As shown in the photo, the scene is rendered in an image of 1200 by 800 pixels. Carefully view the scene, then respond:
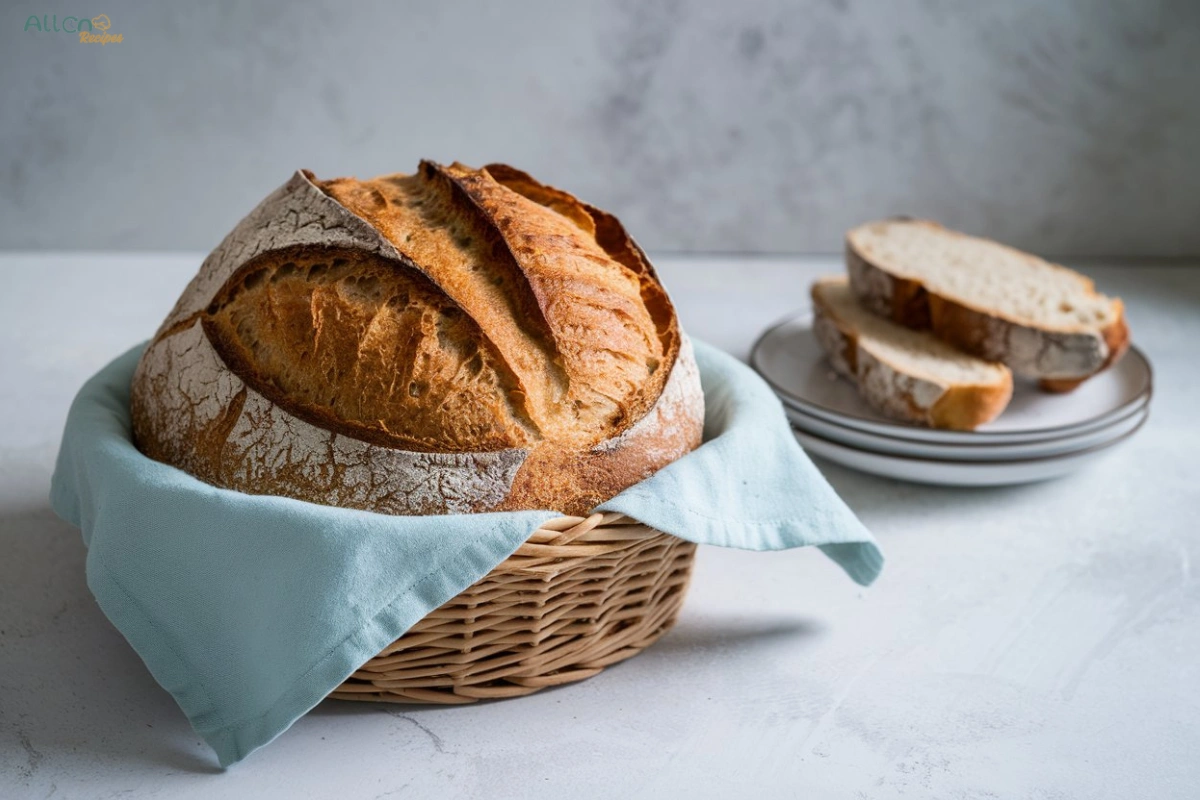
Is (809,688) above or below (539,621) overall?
below

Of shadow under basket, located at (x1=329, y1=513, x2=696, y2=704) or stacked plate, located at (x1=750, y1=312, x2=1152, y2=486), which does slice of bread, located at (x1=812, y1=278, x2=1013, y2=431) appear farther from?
shadow under basket, located at (x1=329, y1=513, x2=696, y2=704)

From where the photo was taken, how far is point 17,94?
Answer: 2.92 m

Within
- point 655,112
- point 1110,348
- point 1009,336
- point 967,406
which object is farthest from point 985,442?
point 655,112

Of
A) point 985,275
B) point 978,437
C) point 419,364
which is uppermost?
point 419,364

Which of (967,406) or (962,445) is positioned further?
(967,406)

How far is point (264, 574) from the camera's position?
3.90ft

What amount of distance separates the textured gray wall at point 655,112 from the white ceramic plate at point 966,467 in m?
1.51

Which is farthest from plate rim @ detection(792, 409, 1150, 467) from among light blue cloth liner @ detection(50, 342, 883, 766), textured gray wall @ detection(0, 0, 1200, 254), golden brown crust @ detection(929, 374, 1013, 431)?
textured gray wall @ detection(0, 0, 1200, 254)

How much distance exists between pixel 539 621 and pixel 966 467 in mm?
894

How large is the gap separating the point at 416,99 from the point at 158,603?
2086mm

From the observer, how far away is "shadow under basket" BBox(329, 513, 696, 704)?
1.23 metres

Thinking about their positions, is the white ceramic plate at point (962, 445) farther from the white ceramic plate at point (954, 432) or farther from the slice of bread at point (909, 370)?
the slice of bread at point (909, 370)

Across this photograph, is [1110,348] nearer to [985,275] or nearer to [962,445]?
[985,275]

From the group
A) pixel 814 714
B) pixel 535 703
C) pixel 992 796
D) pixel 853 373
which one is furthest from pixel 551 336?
pixel 853 373
